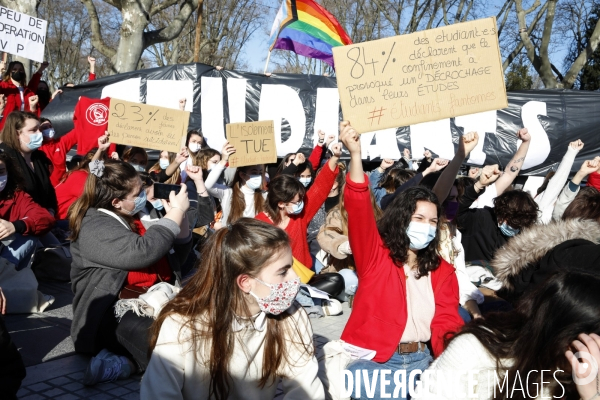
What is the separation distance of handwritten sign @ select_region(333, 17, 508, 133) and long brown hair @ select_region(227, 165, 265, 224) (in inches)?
117

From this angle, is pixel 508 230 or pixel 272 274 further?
pixel 508 230

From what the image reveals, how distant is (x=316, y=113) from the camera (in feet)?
34.5

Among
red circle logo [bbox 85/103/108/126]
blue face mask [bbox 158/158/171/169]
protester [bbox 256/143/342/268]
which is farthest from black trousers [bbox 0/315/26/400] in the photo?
red circle logo [bbox 85/103/108/126]

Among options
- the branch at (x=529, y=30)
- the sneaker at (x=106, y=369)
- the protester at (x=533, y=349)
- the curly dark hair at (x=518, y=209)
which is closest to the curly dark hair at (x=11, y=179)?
the sneaker at (x=106, y=369)

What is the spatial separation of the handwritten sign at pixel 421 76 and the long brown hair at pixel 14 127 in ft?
11.0

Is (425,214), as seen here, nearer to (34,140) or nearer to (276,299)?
(276,299)

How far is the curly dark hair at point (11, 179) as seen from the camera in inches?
183

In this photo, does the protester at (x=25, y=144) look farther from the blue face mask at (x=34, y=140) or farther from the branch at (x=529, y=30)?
the branch at (x=529, y=30)

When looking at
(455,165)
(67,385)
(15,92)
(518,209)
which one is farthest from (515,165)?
(15,92)

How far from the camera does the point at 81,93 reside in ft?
33.6

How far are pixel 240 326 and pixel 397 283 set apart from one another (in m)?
1.06

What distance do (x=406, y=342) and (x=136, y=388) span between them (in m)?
1.78

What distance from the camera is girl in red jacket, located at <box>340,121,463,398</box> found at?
10.3 feet

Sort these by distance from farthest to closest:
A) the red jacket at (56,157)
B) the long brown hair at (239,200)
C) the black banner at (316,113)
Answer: the black banner at (316,113) → the red jacket at (56,157) → the long brown hair at (239,200)
